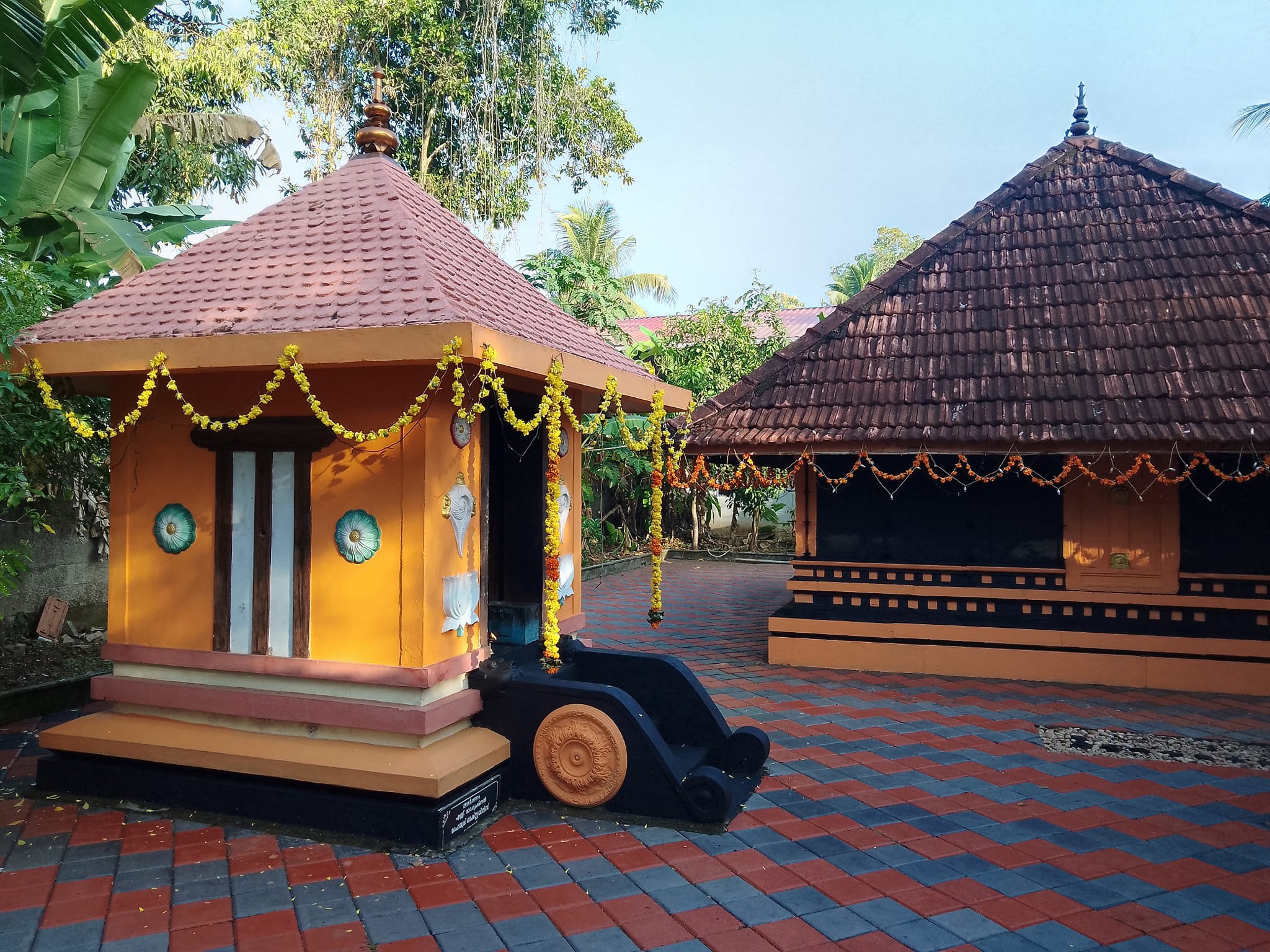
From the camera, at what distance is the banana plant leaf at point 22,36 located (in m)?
4.74

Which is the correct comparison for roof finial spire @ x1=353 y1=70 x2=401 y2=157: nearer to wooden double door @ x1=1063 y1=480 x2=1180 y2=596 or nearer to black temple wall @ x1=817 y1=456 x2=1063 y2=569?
black temple wall @ x1=817 y1=456 x2=1063 y2=569

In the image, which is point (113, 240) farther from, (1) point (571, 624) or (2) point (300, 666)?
(1) point (571, 624)

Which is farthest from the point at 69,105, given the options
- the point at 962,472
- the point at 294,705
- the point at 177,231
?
the point at 962,472

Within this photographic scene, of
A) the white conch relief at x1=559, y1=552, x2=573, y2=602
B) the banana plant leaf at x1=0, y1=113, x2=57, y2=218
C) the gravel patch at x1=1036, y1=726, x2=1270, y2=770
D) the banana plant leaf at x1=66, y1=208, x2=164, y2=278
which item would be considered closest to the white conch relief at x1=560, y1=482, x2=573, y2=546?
the white conch relief at x1=559, y1=552, x2=573, y2=602

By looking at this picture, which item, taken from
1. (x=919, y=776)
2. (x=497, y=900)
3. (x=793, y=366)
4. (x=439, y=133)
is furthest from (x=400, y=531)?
(x=439, y=133)

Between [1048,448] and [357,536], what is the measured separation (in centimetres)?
581

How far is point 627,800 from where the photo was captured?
4609 millimetres

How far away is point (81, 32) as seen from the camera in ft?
18.1

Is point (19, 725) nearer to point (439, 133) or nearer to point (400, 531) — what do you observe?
point (400, 531)

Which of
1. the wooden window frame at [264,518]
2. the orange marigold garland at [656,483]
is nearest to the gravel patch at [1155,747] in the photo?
the orange marigold garland at [656,483]

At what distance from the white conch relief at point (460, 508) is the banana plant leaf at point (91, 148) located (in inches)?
200

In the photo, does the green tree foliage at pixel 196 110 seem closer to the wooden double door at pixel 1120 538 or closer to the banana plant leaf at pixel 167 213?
the banana plant leaf at pixel 167 213

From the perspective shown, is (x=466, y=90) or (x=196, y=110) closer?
(x=196, y=110)

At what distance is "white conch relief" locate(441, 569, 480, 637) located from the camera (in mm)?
4523
